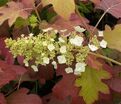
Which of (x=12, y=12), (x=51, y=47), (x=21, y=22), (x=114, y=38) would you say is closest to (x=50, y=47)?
(x=51, y=47)

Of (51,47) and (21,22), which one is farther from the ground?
(51,47)

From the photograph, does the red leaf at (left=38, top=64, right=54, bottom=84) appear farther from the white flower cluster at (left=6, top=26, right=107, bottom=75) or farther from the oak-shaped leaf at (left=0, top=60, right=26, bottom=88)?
the white flower cluster at (left=6, top=26, right=107, bottom=75)

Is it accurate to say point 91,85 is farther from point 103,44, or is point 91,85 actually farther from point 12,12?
point 12,12

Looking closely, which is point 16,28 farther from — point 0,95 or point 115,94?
point 115,94

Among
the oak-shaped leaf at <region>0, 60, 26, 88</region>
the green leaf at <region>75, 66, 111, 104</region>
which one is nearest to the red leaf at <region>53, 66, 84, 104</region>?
the green leaf at <region>75, 66, 111, 104</region>

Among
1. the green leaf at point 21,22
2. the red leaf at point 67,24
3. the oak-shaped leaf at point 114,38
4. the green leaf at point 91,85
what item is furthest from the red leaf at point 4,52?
the oak-shaped leaf at point 114,38

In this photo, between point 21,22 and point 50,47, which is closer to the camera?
point 50,47
